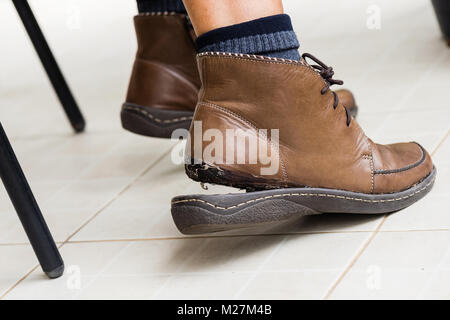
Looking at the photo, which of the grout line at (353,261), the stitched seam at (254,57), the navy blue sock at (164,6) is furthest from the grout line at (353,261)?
the navy blue sock at (164,6)

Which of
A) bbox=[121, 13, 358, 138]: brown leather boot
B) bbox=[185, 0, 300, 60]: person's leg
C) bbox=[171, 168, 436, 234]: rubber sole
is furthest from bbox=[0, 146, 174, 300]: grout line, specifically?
bbox=[185, 0, 300, 60]: person's leg

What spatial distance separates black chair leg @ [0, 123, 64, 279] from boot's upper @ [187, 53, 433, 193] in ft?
0.73

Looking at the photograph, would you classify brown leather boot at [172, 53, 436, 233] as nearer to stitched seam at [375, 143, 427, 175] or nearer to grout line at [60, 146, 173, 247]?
stitched seam at [375, 143, 427, 175]

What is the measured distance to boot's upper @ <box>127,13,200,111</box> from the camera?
4.33ft

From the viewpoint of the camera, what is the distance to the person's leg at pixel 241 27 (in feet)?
3.22

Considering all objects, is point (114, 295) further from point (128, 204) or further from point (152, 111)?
point (152, 111)

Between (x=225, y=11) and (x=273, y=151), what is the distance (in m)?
0.19

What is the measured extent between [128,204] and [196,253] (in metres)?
0.28

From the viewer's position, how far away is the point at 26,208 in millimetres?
997

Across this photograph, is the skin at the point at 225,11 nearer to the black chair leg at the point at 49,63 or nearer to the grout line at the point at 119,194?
the grout line at the point at 119,194

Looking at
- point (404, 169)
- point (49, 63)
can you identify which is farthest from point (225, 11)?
point (49, 63)

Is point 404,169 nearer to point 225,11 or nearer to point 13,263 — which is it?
point 225,11

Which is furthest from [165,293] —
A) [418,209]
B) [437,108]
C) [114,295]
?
[437,108]

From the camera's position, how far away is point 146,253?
106 cm
